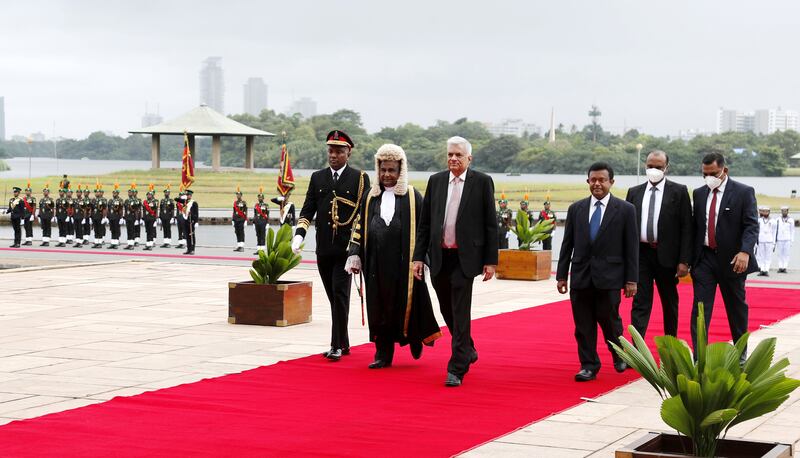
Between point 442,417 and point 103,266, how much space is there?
1422cm

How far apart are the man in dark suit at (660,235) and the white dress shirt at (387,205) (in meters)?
1.90

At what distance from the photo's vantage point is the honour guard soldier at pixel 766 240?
75.7ft

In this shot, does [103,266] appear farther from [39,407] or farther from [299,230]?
[39,407]

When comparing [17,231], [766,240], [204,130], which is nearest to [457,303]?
[766,240]

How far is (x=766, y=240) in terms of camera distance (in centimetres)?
2353

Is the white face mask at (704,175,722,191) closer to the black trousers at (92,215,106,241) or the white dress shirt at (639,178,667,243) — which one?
the white dress shirt at (639,178,667,243)

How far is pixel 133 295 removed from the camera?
49.2ft

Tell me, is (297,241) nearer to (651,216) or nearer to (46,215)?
(651,216)

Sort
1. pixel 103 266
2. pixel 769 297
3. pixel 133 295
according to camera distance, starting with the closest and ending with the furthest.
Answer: pixel 133 295 < pixel 769 297 < pixel 103 266

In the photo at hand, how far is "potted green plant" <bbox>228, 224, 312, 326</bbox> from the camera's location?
38.2 feet

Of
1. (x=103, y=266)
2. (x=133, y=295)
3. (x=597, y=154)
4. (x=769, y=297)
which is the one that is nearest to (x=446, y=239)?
(x=133, y=295)

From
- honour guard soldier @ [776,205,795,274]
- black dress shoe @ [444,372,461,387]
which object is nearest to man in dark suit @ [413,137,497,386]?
black dress shoe @ [444,372,461,387]

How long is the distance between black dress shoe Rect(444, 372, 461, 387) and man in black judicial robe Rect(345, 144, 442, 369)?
805 mm

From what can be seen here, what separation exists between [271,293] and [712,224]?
14.8ft
